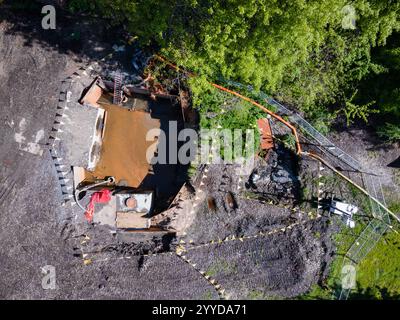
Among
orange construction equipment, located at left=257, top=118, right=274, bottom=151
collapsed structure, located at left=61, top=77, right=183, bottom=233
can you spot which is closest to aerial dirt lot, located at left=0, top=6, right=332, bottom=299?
collapsed structure, located at left=61, top=77, right=183, bottom=233

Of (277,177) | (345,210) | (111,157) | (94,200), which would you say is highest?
(111,157)

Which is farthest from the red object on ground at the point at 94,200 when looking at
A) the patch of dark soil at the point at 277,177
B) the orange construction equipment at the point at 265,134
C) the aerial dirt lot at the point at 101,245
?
the orange construction equipment at the point at 265,134

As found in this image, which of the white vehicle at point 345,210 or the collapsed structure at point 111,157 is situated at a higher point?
the collapsed structure at point 111,157

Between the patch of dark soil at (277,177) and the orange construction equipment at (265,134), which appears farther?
the orange construction equipment at (265,134)

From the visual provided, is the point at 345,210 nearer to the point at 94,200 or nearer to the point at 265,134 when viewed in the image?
the point at 265,134

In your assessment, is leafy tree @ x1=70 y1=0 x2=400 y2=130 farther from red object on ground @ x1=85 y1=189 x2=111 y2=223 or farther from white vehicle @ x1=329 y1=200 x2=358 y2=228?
red object on ground @ x1=85 y1=189 x2=111 y2=223

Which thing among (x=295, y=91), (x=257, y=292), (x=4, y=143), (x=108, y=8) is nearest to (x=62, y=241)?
(x=4, y=143)

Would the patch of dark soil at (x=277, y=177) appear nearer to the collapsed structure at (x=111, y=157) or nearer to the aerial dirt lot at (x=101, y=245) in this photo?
the aerial dirt lot at (x=101, y=245)

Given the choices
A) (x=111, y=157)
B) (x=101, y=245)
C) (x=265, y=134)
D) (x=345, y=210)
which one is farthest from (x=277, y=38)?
(x=101, y=245)
